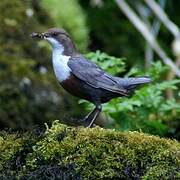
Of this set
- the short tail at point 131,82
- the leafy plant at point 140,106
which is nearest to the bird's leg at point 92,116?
the short tail at point 131,82

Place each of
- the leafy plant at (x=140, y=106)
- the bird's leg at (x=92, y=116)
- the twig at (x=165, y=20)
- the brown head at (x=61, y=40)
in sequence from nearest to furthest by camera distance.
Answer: the bird's leg at (x=92, y=116) < the brown head at (x=61, y=40) < the leafy plant at (x=140, y=106) < the twig at (x=165, y=20)

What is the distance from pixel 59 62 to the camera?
4945 mm

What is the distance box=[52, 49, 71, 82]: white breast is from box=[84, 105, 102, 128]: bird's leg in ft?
1.16

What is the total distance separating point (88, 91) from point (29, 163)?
108cm

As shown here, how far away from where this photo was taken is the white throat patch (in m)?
4.89

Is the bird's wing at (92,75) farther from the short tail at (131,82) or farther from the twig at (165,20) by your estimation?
the twig at (165,20)

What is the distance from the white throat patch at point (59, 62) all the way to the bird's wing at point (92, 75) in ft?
0.13

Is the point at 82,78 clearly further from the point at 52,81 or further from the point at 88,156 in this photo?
the point at 52,81

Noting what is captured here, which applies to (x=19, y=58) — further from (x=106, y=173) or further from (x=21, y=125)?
(x=106, y=173)

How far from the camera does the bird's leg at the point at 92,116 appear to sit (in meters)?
4.88

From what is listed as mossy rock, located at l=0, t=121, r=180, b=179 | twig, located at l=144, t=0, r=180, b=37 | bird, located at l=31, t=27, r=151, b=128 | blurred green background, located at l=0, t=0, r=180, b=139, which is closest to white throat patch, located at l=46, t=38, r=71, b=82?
bird, located at l=31, t=27, r=151, b=128

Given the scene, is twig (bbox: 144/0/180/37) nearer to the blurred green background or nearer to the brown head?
the blurred green background

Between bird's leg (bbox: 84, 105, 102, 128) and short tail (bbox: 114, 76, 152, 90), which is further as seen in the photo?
short tail (bbox: 114, 76, 152, 90)

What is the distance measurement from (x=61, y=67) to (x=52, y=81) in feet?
10.4
